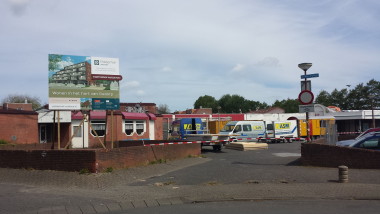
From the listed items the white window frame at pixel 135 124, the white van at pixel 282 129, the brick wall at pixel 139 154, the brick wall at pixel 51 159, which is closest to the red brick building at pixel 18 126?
the white window frame at pixel 135 124

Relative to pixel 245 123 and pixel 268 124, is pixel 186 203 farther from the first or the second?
pixel 268 124

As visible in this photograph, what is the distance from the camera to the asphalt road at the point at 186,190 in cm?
885

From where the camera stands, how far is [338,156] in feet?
47.1

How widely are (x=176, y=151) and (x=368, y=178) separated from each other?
10.3 meters

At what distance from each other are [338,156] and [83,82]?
11.2m

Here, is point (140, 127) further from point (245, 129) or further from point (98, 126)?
point (245, 129)

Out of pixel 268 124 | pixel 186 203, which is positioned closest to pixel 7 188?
pixel 186 203

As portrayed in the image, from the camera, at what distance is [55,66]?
16109 mm

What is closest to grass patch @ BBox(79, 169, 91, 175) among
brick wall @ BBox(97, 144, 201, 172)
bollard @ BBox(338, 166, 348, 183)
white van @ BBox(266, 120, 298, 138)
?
brick wall @ BBox(97, 144, 201, 172)

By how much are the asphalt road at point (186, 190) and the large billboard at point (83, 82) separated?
11.7ft

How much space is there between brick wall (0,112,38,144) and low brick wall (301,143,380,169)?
2001 centimetres

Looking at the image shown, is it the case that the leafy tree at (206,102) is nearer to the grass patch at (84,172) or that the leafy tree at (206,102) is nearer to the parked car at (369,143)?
the parked car at (369,143)

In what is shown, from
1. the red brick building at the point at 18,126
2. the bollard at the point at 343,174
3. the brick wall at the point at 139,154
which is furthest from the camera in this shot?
the red brick building at the point at 18,126

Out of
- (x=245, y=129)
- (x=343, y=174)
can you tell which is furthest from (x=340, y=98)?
(x=343, y=174)
